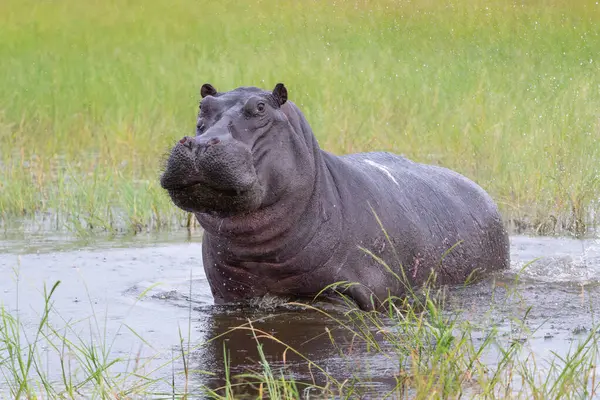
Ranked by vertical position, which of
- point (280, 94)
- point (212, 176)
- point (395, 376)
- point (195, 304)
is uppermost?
point (280, 94)

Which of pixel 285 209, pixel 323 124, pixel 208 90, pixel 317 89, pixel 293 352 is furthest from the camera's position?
pixel 317 89

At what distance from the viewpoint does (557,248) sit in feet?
26.1

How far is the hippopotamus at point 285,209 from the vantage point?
5.34 m

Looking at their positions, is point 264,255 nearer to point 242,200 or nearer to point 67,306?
point 242,200

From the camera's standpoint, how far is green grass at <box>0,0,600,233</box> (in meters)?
9.09

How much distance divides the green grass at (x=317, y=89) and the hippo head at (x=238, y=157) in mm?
3036

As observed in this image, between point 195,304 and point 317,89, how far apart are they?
6312 millimetres

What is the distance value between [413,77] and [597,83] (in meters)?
1.97

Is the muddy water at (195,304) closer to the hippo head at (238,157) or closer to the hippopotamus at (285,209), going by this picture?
the hippopotamus at (285,209)

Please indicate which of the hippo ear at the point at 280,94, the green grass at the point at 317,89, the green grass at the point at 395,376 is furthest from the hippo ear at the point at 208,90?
the green grass at the point at 317,89

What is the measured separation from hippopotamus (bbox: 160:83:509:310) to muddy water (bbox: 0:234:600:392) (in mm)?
218

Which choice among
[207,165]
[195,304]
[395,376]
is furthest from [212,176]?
[395,376]

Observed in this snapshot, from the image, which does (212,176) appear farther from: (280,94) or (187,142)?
(280,94)

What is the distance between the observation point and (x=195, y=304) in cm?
632
